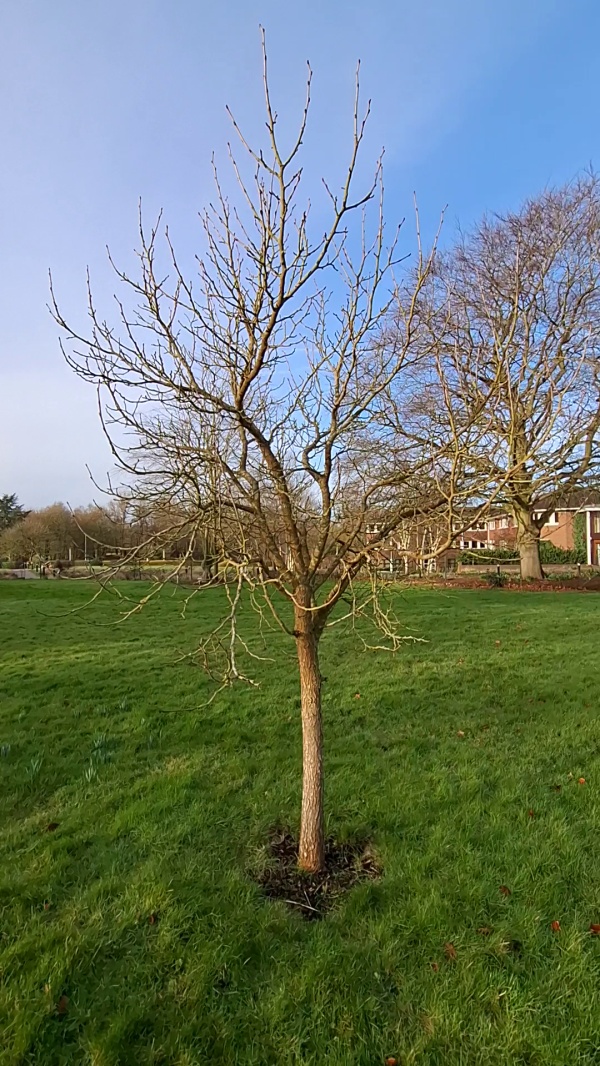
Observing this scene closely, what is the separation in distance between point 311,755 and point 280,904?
29.1 inches

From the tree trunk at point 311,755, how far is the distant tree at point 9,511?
44.1 metres

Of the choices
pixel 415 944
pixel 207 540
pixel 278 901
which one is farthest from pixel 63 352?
pixel 415 944

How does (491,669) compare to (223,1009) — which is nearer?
(223,1009)

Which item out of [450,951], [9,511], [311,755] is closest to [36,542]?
[9,511]

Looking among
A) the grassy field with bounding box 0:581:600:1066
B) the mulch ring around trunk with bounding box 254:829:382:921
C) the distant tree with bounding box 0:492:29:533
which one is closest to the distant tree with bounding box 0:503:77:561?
the distant tree with bounding box 0:492:29:533

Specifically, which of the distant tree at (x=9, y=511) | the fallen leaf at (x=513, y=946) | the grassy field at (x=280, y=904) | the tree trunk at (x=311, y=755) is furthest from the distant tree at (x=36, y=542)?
the fallen leaf at (x=513, y=946)

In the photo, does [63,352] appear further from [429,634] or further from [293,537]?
[429,634]

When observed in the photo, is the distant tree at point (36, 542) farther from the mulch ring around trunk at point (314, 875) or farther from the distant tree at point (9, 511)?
the mulch ring around trunk at point (314, 875)

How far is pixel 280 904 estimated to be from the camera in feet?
8.82

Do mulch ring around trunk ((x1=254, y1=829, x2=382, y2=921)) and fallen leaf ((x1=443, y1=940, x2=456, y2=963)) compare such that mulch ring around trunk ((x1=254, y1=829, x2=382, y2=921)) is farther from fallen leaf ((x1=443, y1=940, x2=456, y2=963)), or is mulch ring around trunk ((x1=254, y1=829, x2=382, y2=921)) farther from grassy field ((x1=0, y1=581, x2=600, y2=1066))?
fallen leaf ((x1=443, y1=940, x2=456, y2=963))

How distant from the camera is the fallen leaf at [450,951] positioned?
2.32 metres

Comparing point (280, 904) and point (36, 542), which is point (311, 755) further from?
point (36, 542)

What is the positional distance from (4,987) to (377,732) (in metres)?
3.51

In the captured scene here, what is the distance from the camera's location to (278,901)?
107 inches
